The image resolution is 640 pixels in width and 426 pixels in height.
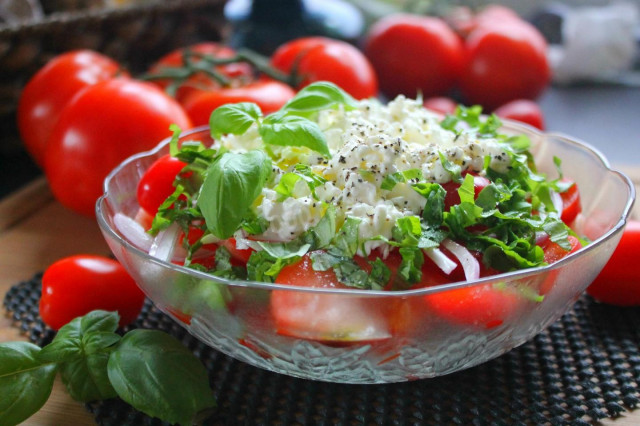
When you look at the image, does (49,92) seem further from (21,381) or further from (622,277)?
(622,277)

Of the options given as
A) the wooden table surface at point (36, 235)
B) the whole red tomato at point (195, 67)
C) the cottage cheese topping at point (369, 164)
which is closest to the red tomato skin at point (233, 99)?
the whole red tomato at point (195, 67)

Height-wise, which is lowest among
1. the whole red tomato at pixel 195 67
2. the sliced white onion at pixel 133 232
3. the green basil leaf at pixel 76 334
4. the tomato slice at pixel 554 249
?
the whole red tomato at pixel 195 67

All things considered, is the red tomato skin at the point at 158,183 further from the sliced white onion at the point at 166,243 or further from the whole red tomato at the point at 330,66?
the whole red tomato at the point at 330,66

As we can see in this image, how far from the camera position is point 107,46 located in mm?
2521

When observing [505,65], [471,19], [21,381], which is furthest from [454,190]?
[471,19]

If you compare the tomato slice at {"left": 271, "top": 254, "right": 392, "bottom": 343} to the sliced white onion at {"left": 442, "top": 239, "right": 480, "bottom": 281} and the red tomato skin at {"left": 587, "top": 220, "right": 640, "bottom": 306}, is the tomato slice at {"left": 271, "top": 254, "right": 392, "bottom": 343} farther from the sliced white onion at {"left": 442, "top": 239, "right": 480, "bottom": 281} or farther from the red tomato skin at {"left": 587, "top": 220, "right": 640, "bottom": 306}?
the red tomato skin at {"left": 587, "top": 220, "right": 640, "bottom": 306}

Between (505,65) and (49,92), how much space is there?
1.70 meters

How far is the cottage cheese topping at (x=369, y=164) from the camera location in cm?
109

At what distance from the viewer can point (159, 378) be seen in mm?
1058

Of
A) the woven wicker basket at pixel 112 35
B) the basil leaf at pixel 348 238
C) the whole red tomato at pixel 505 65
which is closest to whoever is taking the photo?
the basil leaf at pixel 348 238

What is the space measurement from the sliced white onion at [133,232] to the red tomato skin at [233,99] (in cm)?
73

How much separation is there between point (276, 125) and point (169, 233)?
28 centimetres

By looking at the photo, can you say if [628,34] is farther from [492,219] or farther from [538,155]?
[492,219]

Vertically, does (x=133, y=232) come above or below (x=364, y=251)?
below
